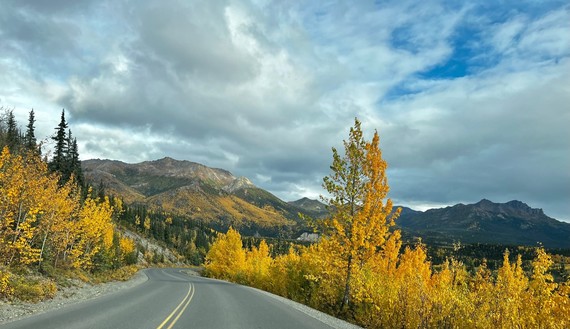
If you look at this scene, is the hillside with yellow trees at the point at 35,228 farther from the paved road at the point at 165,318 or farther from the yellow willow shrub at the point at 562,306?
the yellow willow shrub at the point at 562,306

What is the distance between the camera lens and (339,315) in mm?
18859

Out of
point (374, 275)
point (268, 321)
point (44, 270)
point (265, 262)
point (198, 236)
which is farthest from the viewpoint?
point (198, 236)

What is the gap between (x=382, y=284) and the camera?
17.7 m

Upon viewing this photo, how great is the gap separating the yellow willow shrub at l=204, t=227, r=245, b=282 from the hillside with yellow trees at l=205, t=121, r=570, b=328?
98.2 ft

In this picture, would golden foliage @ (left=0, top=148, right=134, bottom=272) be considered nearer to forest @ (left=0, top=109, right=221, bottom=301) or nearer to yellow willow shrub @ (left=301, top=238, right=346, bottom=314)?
forest @ (left=0, top=109, right=221, bottom=301)

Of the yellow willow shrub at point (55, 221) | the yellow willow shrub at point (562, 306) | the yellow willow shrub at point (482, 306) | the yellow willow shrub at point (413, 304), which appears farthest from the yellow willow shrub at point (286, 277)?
the yellow willow shrub at point (55, 221)

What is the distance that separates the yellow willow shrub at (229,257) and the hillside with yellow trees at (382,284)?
29944 millimetres

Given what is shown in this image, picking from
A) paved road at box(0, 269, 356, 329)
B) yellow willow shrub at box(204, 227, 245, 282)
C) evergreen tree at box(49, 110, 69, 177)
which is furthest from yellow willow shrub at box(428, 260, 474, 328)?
evergreen tree at box(49, 110, 69, 177)

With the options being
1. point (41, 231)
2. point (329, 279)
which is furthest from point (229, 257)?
point (329, 279)

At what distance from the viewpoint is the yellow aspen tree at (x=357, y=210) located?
17.5m

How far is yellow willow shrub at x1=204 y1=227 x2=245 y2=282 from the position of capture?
56.3 metres

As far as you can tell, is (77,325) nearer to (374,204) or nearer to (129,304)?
(129,304)

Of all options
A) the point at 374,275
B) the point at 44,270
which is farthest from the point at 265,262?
the point at 374,275

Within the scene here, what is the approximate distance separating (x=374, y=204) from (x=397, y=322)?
18.7ft
